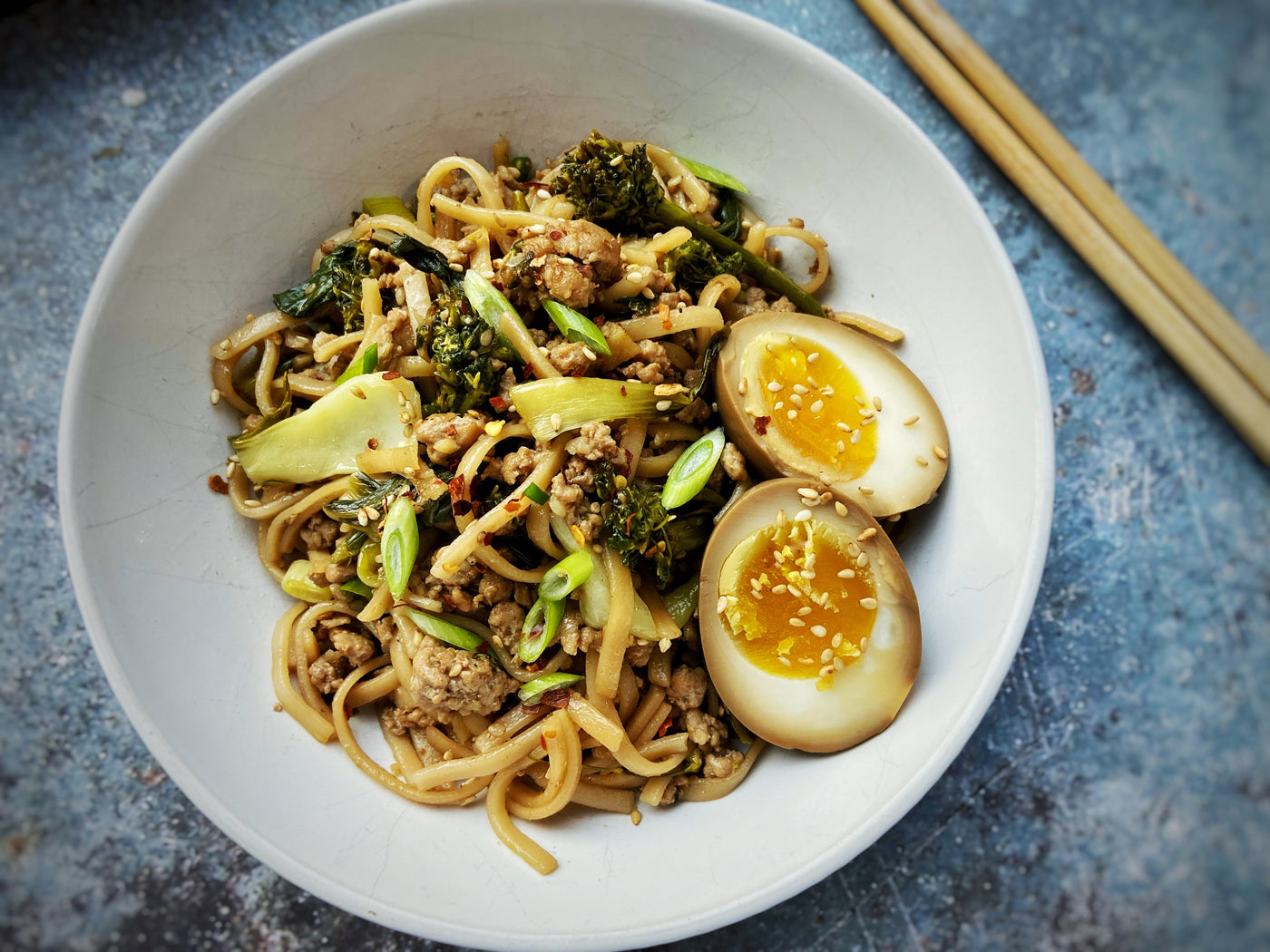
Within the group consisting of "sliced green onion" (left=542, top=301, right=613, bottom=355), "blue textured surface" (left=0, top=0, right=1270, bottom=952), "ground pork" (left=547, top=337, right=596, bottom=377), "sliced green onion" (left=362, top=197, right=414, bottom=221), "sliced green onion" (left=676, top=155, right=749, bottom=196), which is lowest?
"blue textured surface" (left=0, top=0, right=1270, bottom=952)

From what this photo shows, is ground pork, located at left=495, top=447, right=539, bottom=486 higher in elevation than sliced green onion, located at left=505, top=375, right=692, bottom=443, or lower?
lower

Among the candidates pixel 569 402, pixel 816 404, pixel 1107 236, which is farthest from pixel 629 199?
pixel 1107 236

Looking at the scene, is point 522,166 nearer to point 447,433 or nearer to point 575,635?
point 447,433

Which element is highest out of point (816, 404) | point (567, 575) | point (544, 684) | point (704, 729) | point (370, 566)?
point (816, 404)

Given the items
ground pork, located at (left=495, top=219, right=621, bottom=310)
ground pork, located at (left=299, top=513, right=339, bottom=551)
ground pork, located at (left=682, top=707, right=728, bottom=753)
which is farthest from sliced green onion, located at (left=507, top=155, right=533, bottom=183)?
ground pork, located at (left=682, top=707, right=728, bottom=753)

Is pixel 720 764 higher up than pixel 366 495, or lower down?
lower down

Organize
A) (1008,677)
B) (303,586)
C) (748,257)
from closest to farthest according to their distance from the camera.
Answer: (303,586) < (748,257) < (1008,677)

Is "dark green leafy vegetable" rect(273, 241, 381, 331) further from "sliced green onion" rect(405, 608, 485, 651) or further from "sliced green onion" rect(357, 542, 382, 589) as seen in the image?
"sliced green onion" rect(405, 608, 485, 651)
